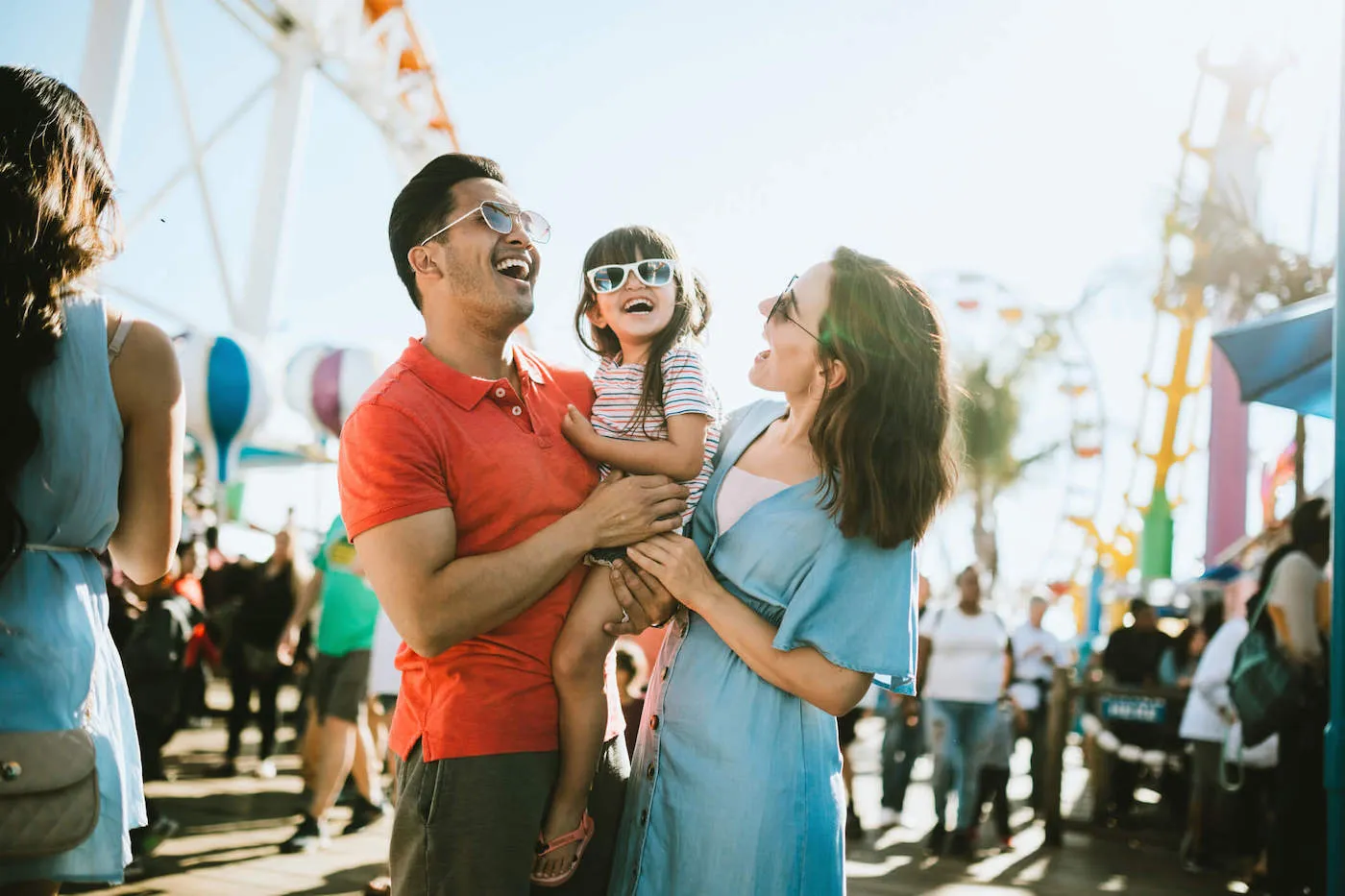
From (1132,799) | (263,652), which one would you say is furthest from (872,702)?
(263,652)

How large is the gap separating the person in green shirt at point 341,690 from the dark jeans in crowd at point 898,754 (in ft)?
12.6

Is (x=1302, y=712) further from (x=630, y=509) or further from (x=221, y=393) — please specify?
(x=221, y=393)

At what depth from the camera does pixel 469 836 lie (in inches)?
72.3

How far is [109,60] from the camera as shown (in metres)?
7.51

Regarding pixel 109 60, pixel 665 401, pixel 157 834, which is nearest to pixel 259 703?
pixel 157 834

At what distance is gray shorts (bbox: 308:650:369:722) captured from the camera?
19.8ft

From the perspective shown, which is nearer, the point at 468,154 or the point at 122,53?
the point at 468,154

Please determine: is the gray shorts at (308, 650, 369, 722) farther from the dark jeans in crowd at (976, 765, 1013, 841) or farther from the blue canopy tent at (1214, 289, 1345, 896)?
the blue canopy tent at (1214, 289, 1345, 896)

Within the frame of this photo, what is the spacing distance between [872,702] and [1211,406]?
1242 centimetres

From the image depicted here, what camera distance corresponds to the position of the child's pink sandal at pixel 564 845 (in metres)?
1.96

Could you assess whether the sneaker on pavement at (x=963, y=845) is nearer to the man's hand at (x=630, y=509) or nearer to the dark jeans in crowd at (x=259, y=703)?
the dark jeans in crowd at (x=259, y=703)

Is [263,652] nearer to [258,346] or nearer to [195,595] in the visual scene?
[195,595]

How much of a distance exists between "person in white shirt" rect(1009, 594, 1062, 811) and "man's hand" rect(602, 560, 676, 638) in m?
8.30

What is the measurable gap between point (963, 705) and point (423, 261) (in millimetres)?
6245
